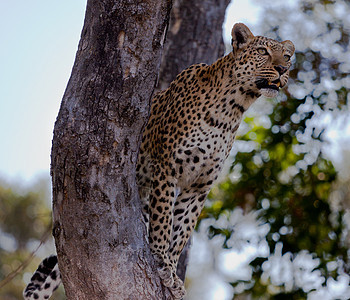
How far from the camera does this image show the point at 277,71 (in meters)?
6.08

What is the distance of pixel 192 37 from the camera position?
914 cm

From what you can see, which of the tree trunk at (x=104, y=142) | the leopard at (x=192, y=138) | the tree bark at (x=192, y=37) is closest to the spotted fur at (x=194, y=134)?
the leopard at (x=192, y=138)

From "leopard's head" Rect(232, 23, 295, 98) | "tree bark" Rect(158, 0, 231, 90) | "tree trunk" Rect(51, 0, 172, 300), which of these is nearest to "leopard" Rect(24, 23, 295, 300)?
"leopard's head" Rect(232, 23, 295, 98)

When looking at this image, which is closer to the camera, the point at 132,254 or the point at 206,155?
the point at 132,254

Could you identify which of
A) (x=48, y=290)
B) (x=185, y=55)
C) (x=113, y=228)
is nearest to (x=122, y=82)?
(x=113, y=228)

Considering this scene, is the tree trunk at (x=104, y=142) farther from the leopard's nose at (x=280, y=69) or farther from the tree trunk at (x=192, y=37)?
the tree trunk at (x=192, y=37)

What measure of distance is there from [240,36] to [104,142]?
6.20ft

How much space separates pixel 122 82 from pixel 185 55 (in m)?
3.96

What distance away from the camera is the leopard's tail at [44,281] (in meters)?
6.20

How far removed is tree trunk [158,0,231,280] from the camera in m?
8.95

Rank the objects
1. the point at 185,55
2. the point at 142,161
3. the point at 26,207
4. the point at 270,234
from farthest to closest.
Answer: the point at 26,207
the point at 270,234
the point at 185,55
the point at 142,161

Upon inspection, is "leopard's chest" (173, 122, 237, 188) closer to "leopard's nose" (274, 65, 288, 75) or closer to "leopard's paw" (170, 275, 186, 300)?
"leopard's nose" (274, 65, 288, 75)

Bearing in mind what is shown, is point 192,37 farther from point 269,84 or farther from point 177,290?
point 177,290

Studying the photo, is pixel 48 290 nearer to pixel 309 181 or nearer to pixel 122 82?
pixel 122 82
